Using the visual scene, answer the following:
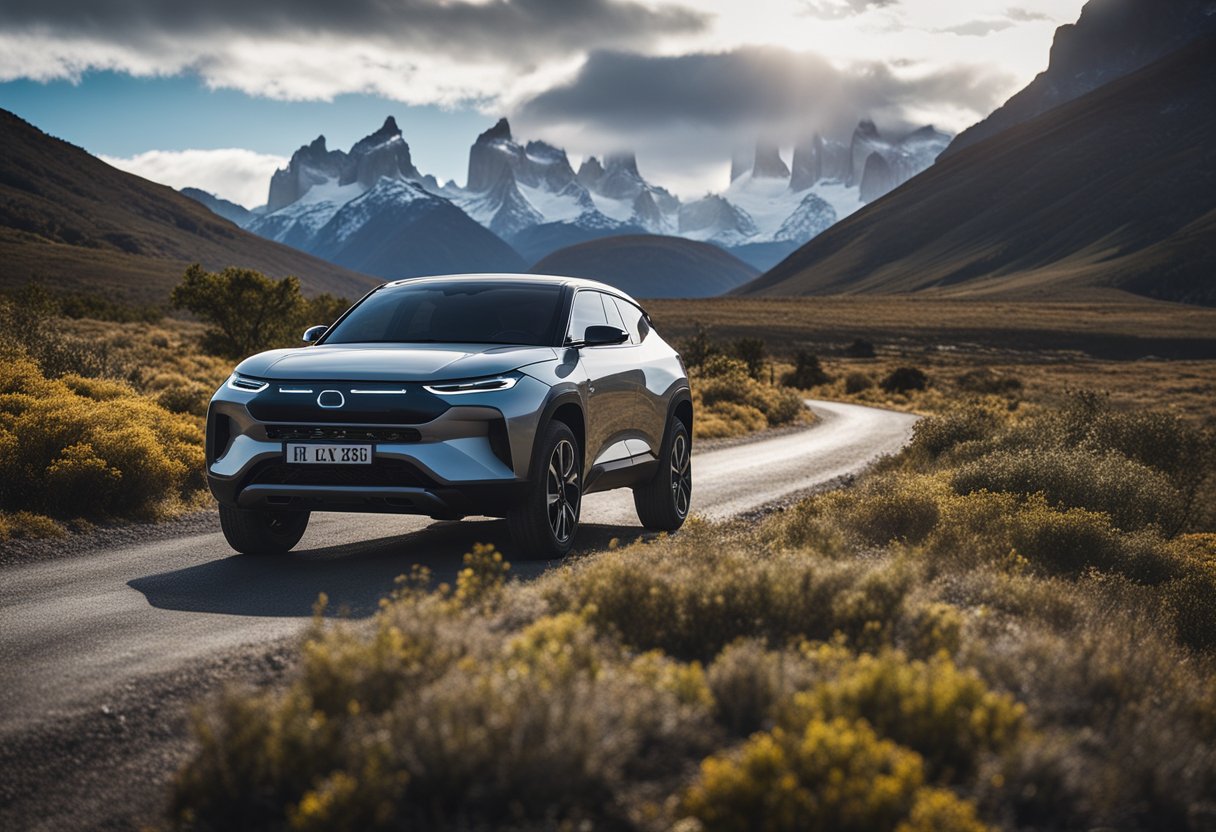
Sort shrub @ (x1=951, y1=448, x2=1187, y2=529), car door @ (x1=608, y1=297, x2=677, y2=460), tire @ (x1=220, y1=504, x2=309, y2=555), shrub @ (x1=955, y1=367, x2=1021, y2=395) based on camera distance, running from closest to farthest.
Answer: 1. tire @ (x1=220, y1=504, x2=309, y2=555)
2. car door @ (x1=608, y1=297, x2=677, y2=460)
3. shrub @ (x1=951, y1=448, x2=1187, y2=529)
4. shrub @ (x1=955, y1=367, x2=1021, y2=395)

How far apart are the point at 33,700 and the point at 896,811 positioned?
382 centimetres

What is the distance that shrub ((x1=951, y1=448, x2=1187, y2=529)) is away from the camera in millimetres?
11891

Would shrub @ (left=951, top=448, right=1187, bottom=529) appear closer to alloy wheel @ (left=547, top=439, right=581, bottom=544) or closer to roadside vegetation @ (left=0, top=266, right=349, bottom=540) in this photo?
alloy wheel @ (left=547, top=439, right=581, bottom=544)

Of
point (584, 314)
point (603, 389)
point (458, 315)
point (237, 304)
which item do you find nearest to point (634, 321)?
point (584, 314)

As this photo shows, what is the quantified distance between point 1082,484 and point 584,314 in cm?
588

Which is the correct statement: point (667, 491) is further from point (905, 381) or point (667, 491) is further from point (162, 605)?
point (905, 381)

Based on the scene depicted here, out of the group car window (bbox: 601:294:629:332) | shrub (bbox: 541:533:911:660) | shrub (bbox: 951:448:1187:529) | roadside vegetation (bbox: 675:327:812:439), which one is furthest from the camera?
roadside vegetation (bbox: 675:327:812:439)

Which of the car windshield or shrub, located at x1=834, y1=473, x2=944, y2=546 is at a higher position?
the car windshield

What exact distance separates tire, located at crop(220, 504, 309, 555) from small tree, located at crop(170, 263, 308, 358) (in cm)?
3019

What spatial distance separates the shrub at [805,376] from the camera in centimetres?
5734

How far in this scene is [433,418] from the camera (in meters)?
7.54

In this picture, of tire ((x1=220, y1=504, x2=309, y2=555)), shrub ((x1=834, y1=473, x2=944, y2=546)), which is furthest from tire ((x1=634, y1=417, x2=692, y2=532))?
tire ((x1=220, y1=504, x2=309, y2=555))

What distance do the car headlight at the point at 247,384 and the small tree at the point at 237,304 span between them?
31.1 meters

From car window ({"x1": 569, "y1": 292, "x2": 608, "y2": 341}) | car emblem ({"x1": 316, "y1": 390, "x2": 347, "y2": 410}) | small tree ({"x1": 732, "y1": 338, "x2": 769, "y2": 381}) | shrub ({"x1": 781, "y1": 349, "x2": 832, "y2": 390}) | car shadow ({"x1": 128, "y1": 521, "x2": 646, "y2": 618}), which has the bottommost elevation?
shrub ({"x1": 781, "y1": 349, "x2": 832, "y2": 390})
